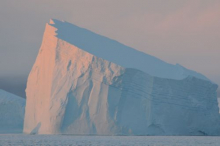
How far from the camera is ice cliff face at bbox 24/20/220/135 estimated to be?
1872 cm

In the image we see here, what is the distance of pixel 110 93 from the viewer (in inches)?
738

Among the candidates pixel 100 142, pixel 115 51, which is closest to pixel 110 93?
pixel 115 51

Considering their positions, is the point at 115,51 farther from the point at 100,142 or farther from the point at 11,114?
the point at 11,114

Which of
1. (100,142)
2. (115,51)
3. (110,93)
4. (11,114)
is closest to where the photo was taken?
(100,142)

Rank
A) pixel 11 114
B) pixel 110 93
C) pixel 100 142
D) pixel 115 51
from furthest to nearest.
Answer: pixel 11 114 < pixel 115 51 < pixel 110 93 < pixel 100 142

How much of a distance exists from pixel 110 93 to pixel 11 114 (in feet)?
29.0

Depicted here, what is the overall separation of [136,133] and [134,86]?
6.23ft

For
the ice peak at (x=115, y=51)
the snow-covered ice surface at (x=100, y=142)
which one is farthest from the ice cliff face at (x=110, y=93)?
the snow-covered ice surface at (x=100, y=142)

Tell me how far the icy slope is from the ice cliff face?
191 inches

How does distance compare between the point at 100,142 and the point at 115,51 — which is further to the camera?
the point at 115,51

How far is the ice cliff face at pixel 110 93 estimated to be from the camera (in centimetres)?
1872

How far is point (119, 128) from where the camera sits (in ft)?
61.7

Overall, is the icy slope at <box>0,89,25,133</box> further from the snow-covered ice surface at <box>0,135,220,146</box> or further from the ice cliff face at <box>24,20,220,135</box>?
the snow-covered ice surface at <box>0,135,220,146</box>

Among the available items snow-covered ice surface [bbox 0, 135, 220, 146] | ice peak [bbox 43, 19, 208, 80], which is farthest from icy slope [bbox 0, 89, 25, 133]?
ice peak [bbox 43, 19, 208, 80]
